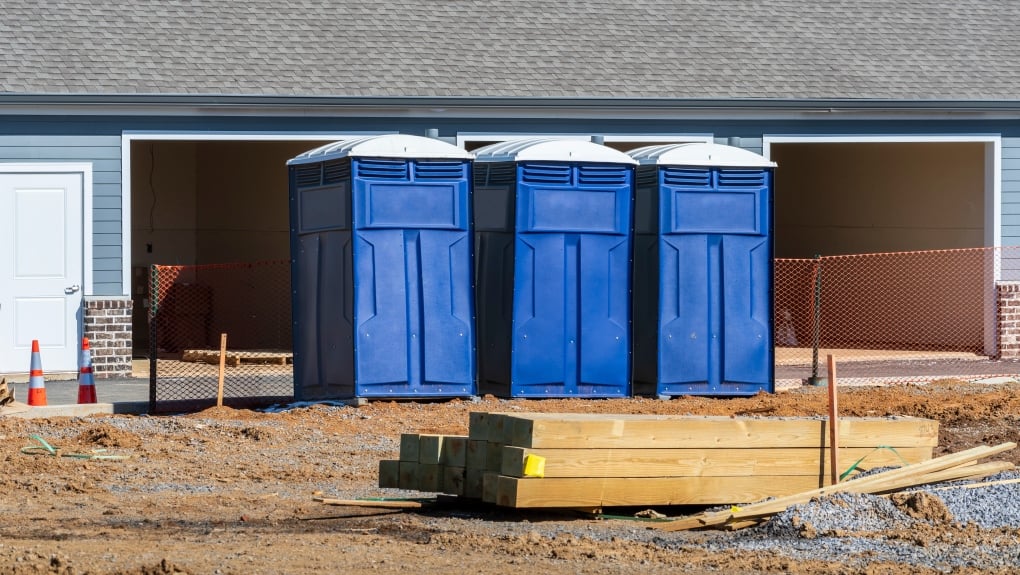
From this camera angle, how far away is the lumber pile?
339 inches

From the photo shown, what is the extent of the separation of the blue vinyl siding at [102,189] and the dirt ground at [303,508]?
448 centimetres

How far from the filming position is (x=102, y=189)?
17.3 meters

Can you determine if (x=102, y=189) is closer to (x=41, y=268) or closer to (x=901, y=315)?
(x=41, y=268)

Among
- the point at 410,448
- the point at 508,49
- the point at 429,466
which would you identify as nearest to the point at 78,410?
the point at 410,448

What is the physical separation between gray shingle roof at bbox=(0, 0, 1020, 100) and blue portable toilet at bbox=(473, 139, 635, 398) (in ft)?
13.5

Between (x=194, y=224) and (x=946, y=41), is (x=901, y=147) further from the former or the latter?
(x=194, y=224)

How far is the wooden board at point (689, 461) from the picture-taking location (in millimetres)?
8633

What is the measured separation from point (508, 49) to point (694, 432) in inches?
439

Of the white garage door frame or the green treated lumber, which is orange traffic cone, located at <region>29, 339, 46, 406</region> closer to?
the green treated lumber

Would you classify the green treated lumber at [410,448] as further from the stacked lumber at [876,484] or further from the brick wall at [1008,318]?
the brick wall at [1008,318]

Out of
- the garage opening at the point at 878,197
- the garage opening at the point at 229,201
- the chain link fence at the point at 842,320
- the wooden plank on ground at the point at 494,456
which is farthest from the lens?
the garage opening at the point at 229,201

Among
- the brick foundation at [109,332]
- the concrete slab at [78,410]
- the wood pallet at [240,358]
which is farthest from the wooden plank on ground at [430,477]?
the wood pallet at [240,358]

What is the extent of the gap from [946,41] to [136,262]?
12.2 metres

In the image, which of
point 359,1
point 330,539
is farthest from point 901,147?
point 330,539
